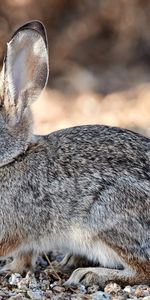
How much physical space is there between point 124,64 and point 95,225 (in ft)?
12.7

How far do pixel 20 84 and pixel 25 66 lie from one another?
121mm

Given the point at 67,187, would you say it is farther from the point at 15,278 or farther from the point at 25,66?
the point at 25,66

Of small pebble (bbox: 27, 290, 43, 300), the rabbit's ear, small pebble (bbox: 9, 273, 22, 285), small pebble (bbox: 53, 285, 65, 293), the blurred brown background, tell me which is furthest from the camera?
the blurred brown background

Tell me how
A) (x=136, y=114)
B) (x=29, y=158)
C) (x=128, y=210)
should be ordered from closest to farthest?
1. (x=128, y=210)
2. (x=29, y=158)
3. (x=136, y=114)

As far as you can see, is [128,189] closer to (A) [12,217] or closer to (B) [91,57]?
(A) [12,217]

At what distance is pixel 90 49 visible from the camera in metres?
8.37

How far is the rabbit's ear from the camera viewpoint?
5020 mm

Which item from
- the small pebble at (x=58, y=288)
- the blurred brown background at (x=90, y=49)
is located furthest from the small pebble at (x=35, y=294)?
the blurred brown background at (x=90, y=49)

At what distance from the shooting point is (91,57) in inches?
331

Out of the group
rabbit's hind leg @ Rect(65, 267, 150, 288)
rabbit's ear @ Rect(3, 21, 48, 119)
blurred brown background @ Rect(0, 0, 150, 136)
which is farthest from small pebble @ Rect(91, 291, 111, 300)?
blurred brown background @ Rect(0, 0, 150, 136)

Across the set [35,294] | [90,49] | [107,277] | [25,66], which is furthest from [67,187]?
[90,49]

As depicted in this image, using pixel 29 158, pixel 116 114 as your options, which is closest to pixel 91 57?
pixel 116 114

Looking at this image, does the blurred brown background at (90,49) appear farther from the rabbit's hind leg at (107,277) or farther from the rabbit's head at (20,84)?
the rabbit's hind leg at (107,277)

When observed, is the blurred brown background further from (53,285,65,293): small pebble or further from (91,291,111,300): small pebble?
(91,291,111,300): small pebble
